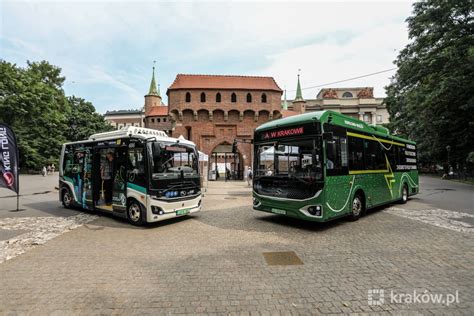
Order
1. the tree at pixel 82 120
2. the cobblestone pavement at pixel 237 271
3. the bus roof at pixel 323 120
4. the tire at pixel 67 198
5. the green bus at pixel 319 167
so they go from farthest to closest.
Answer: the tree at pixel 82 120 → the tire at pixel 67 198 → the bus roof at pixel 323 120 → the green bus at pixel 319 167 → the cobblestone pavement at pixel 237 271

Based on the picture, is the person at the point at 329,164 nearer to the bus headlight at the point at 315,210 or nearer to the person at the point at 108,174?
the bus headlight at the point at 315,210

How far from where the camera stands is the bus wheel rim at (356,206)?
8.16m

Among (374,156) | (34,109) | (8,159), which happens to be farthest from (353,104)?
(8,159)

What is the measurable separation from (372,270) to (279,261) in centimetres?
163

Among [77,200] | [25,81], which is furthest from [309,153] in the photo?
[25,81]

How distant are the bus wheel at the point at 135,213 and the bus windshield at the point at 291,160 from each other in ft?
12.5

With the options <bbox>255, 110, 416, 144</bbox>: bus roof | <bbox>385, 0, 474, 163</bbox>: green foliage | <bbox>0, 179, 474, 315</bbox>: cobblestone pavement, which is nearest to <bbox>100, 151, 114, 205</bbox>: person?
<bbox>0, 179, 474, 315</bbox>: cobblestone pavement

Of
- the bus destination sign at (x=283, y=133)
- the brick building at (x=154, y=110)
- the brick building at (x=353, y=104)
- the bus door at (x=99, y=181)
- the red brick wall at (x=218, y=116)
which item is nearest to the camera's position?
the bus destination sign at (x=283, y=133)

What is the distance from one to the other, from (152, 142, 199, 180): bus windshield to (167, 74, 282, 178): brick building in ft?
76.8

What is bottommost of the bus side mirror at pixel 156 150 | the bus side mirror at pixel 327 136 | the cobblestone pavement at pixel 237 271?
the cobblestone pavement at pixel 237 271

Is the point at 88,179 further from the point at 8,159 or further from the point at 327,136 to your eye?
the point at 327,136

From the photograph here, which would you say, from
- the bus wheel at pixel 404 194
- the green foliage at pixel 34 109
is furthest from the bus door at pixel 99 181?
the green foliage at pixel 34 109

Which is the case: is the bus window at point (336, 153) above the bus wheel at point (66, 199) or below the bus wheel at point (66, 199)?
above

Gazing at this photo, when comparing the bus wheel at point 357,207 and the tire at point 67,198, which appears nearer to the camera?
the bus wheel at point 357,207
